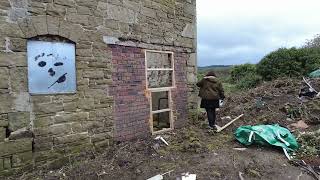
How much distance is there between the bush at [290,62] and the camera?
1645cm

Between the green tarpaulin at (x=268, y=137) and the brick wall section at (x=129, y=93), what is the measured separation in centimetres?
228

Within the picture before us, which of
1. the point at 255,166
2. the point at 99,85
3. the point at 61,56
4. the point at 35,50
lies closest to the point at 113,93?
the point at 99,85

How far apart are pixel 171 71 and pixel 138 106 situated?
1590mm

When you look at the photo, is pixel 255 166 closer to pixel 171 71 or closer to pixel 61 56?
pixel 171 71

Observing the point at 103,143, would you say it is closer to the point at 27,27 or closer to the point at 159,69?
the point at 159,69

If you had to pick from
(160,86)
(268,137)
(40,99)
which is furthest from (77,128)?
(268,137)

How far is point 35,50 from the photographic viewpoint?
601 cm

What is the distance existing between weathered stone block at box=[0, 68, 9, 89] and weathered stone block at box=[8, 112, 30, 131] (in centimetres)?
Answer: 47

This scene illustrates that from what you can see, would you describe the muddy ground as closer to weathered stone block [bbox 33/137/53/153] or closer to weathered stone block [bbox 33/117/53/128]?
weathered stone block [bbox 33/137/53/153]

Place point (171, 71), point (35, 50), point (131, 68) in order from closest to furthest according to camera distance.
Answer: point (35, 50) → point (131, 68) → point (171, 71)

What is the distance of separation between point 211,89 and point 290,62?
8843 mm

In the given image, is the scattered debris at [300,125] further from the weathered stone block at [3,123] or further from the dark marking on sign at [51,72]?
the weathered stone block at [3,123]

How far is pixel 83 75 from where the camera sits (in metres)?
6.77

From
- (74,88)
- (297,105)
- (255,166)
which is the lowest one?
(255,166)
